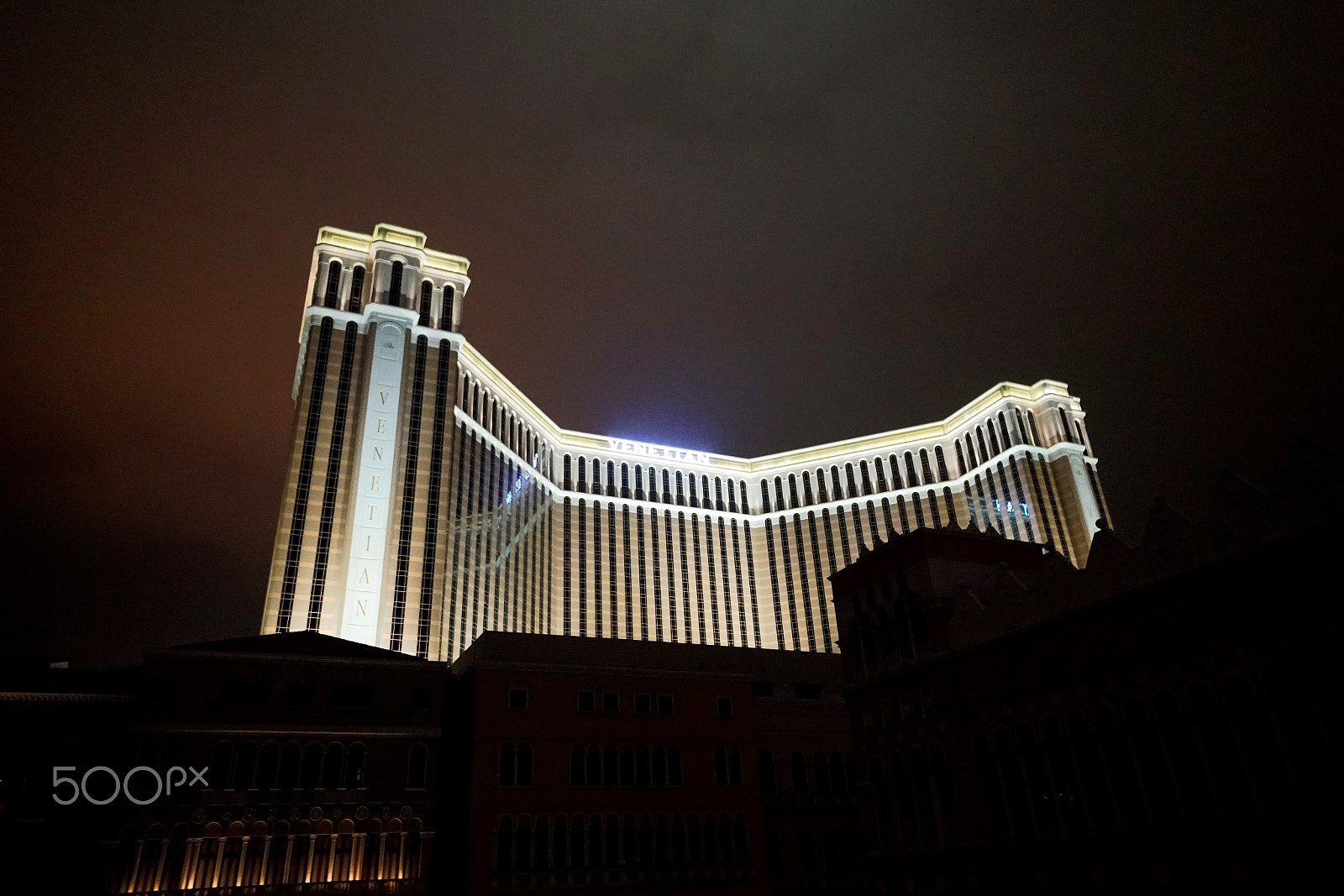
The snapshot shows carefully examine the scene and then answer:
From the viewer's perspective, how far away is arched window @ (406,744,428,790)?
40.3 m

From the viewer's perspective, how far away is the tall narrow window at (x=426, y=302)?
92938 mm

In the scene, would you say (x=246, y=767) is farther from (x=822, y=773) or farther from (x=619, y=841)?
(x=822, y=773)

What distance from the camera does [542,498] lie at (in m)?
113

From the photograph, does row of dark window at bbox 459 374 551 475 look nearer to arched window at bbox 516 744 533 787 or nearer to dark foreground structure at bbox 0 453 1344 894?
Answer: dark foreground structure at bbox 0 453 1344 894

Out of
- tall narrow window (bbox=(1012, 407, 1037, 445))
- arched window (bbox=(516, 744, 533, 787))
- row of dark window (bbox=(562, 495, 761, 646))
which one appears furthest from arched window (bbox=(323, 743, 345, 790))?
tall narrow window (bbox=(1012, 407, 1037, 445))

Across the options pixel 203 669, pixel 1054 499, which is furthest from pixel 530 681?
pixel 1054 499

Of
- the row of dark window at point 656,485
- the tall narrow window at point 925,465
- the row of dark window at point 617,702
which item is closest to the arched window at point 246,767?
the row of dark window at point 617,702

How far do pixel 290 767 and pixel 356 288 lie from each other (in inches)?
2544

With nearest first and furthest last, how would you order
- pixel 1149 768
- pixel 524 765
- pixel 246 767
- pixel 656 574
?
pixel 1149 768 < pixel 246 767 < pixel 524 765 < pixel 656 574

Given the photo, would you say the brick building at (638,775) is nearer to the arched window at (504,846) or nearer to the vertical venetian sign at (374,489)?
the arched window at (504,846)

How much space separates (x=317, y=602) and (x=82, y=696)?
40317 millimetres

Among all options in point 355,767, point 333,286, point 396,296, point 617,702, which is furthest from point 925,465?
point 355,767

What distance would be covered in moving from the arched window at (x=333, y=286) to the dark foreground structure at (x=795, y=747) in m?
55.6

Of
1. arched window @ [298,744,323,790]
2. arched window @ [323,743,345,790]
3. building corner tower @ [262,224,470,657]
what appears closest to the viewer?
arched window @ [298,744,323,790]
